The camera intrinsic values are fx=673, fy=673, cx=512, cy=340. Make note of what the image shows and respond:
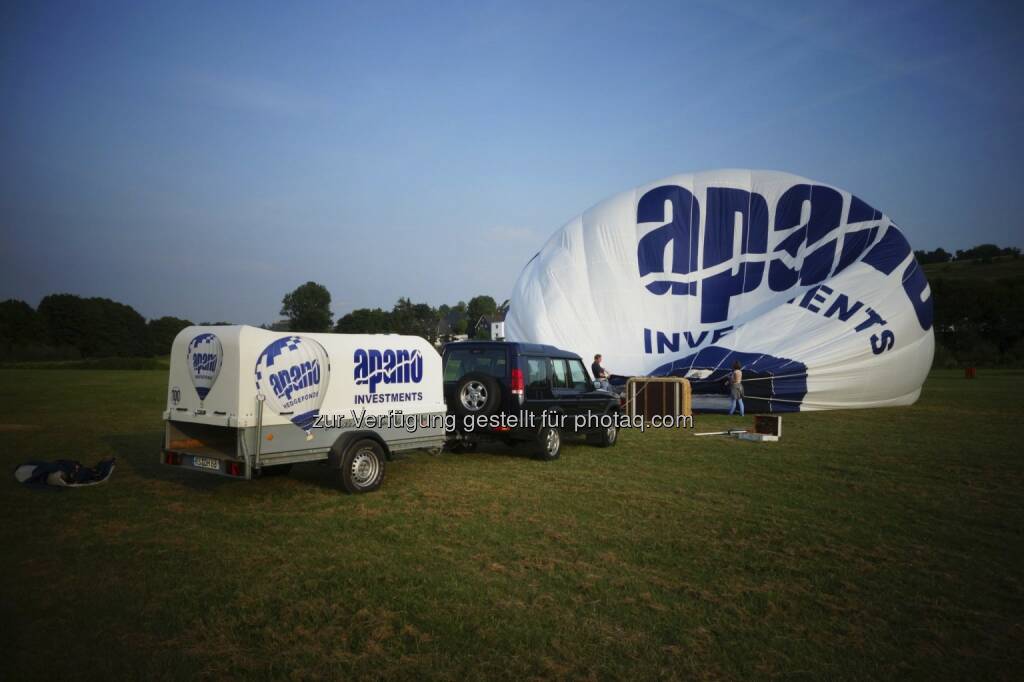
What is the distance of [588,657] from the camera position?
4367 mm

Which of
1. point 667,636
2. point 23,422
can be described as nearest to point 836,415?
point 667,636

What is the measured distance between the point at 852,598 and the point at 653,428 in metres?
11.8

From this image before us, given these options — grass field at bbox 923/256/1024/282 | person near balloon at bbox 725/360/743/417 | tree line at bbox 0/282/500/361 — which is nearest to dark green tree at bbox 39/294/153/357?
tree line at bbox 0/282/500/361

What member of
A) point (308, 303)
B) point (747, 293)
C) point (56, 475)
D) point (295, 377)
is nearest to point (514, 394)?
point (295, 377)

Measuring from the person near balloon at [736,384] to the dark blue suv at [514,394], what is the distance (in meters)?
7.08

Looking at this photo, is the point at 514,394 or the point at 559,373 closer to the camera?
the point at 514,394

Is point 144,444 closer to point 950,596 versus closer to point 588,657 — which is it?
point 588,657

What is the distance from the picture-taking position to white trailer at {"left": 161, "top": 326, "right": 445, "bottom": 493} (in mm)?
7848

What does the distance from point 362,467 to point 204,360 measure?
244cm

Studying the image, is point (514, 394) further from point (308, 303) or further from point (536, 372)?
point (308, 303)

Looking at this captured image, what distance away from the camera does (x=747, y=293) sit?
2169cm

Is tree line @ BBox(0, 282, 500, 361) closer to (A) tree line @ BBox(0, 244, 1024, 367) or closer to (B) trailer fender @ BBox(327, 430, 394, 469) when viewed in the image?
(A) tree line @ BBox(0, 244, 1024, 367)

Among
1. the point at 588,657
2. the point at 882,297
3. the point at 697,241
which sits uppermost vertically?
the point at 697,241

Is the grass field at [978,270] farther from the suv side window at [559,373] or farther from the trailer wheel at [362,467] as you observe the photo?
the trailer wheel at [362,467]
